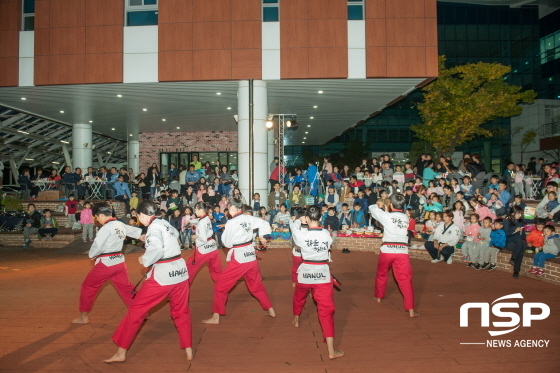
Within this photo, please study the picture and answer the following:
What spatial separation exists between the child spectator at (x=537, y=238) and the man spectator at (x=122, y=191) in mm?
14979

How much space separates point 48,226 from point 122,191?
11.8 ft

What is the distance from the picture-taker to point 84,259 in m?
13.0

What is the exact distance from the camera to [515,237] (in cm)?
1051

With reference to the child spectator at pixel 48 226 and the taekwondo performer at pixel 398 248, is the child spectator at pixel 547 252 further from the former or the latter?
the child spectator at pixel 48 226

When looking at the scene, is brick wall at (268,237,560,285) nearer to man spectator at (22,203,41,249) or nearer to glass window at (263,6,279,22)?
Result: glass window at (263,6,279,22)

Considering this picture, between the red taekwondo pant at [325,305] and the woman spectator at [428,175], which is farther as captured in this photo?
the woman spectator at [428,175]

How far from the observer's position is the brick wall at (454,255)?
902 cm

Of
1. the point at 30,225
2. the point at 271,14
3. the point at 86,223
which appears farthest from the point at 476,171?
the point at 30,225

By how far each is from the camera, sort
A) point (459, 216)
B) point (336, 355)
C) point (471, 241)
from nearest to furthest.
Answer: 1. point (336, 355)
2. point (471, 241)
3. point (459, 216)

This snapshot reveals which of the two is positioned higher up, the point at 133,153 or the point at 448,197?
the point at 133,153

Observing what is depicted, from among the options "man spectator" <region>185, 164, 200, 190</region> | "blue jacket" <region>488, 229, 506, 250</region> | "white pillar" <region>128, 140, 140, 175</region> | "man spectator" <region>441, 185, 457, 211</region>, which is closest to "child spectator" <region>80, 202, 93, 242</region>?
"man spectator" <region>185, 164, 200, 190</region>

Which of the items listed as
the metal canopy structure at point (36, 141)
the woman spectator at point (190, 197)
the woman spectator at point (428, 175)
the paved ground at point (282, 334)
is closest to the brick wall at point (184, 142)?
the metal canopy structure at point (36, 141)

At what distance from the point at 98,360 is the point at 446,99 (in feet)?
93.8

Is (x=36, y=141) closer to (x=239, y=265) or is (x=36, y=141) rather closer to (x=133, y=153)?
(x=133, y=153)
